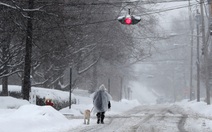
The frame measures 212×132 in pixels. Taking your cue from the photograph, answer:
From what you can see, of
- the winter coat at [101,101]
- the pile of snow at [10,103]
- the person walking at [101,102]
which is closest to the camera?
the person walking at [101,102]

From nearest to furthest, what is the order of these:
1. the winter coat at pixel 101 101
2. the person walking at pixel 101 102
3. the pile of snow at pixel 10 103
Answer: the person walking at pixel 101 102, the winter coat at pixel 101 101, the pile of snow at pixel 10 103

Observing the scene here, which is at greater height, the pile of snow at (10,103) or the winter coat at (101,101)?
the winter coat at (101,101)

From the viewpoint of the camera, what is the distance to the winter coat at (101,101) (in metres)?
20.4

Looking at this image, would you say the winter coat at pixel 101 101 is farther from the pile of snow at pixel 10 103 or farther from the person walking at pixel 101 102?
the pile of snow at pixel 10 103

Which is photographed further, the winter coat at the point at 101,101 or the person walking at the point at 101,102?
the winter coat at the point at 101,101

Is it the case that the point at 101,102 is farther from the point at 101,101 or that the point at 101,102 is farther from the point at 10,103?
the point at 10,103

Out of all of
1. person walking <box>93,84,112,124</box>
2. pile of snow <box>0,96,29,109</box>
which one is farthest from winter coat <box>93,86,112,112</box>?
pile of snow <box>0,96,29,109</box>

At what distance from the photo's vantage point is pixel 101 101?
2062 cm

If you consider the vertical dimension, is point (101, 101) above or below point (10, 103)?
above

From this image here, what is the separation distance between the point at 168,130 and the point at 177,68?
3839 inches

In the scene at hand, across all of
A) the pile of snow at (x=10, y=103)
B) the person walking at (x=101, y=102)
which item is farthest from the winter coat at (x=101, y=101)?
the pile of snow at (x=10, y=103)

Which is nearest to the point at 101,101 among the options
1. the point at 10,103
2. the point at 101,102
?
the point at 101,102

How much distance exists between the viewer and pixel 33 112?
59.9 ft

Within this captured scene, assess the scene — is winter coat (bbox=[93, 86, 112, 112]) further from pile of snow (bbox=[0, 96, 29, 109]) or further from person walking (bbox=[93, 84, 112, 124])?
pile of snow (bbox=[0, 96, 29, 109])
